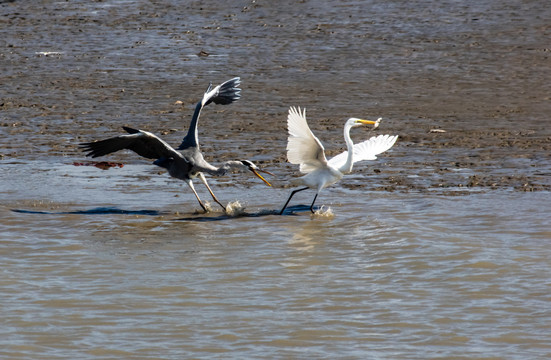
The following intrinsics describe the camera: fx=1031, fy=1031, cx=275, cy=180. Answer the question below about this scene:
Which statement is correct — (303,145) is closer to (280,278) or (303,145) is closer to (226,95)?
(280,278)

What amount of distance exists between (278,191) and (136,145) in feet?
5.86

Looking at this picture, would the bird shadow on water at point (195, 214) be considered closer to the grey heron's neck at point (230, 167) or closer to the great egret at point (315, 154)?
the great egret at point (315, 154)

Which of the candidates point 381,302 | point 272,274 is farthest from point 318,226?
point 381,302

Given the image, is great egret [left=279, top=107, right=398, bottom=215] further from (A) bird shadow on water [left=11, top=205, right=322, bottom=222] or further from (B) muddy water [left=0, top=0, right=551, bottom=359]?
(B) muddy water [left=0, top=0, right=551, bottom=359]

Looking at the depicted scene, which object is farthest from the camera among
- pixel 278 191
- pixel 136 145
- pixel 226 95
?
pixel 226 95

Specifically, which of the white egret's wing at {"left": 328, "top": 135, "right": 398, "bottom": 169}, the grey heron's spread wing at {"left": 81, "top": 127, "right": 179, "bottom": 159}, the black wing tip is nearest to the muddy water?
the white egret's wing at {"left": 328, "top": 135, "right": 398, "bottom": 169}

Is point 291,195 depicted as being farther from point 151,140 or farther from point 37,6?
point 37,6

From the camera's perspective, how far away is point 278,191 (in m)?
11.4

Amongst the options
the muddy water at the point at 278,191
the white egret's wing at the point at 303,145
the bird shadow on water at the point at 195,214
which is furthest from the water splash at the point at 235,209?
the white egret's wing at the point at 303,145

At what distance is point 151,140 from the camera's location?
1027 centimetres

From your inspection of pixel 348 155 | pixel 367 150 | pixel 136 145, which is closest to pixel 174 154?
pixel 136 145

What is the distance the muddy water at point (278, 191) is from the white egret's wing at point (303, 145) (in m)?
0.53

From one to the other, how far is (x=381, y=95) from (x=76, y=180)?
5717mm

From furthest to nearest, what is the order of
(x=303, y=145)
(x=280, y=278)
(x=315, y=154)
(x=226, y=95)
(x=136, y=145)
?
(x=226, y=95)
(x=136, y=145)
(x=315, y=154)
(x=303, y=145)
(x=280, y=278)
